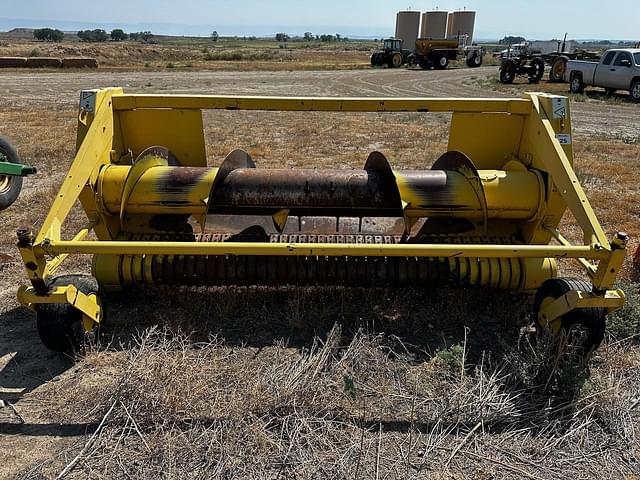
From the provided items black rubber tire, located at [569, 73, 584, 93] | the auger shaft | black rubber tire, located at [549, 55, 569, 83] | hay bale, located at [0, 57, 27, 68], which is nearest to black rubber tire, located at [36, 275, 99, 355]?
the auger shaft

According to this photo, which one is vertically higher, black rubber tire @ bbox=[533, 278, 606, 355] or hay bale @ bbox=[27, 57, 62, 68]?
black rubber tire @ bbox=[533, 278, 606, 355]

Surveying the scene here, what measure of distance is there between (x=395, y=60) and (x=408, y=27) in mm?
6504

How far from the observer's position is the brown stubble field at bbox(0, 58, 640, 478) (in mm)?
2514

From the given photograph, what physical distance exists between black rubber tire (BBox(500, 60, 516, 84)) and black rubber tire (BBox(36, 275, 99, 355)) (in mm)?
24437

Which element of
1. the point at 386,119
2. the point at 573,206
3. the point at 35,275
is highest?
the point at 573,206

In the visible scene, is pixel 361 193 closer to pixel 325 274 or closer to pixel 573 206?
pixel 325 274

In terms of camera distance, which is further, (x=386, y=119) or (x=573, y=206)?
(x=386, y=119)

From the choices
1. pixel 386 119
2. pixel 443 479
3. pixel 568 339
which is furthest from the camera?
pixel 386 119

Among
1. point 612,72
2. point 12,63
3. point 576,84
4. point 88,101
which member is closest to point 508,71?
point 576,84

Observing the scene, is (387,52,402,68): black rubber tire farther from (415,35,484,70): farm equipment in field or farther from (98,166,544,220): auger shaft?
(98,166,544,220): auger shaft

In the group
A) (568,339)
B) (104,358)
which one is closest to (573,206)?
(568,339)

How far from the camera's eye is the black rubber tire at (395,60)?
3616 centimetres

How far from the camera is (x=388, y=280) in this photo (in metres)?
3.62

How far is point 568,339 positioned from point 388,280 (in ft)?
3.86
